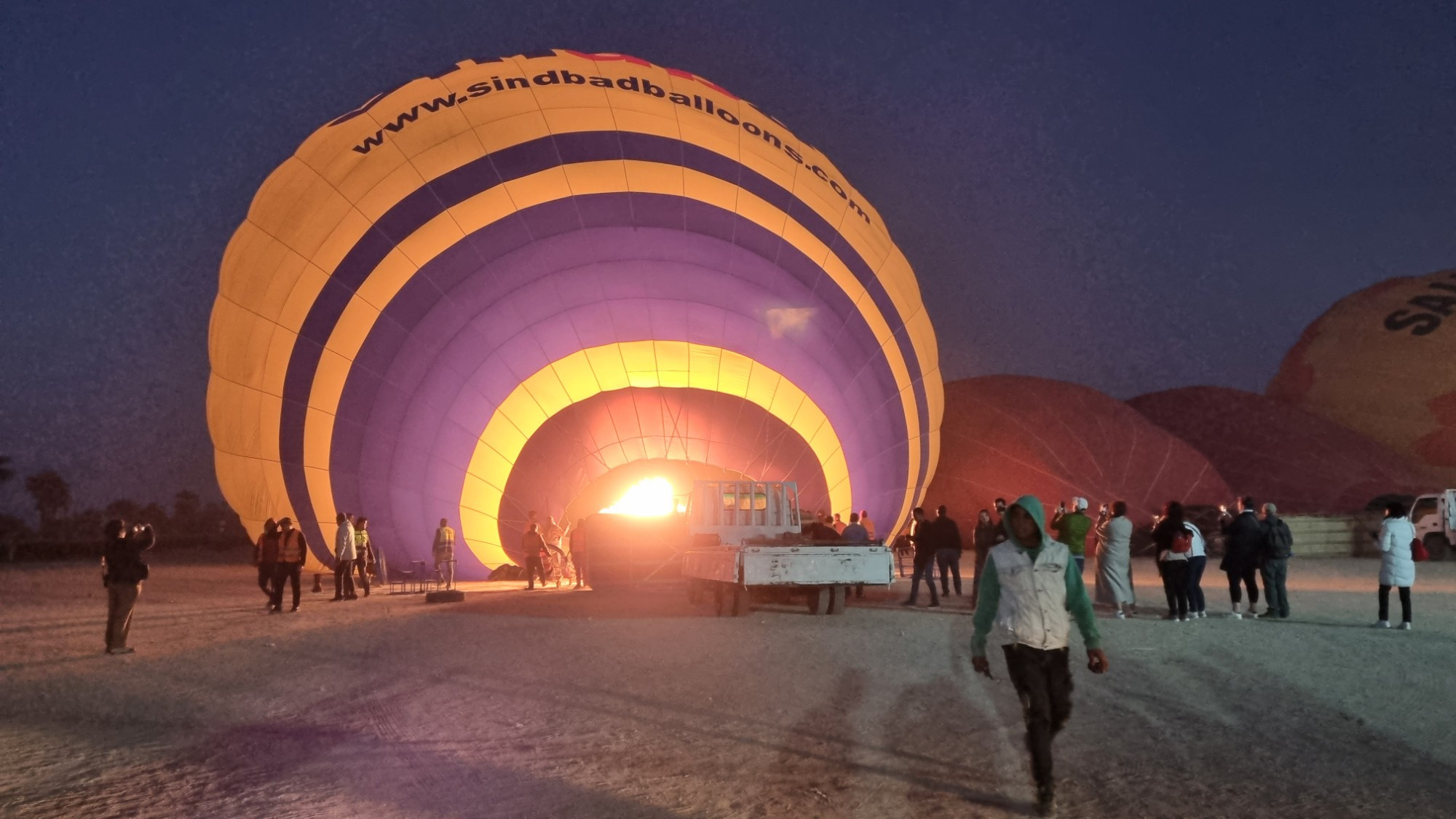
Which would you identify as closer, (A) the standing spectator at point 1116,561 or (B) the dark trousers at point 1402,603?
(B) the dark trousers at point 1402,603

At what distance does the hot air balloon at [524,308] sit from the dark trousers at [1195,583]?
22.9 ft

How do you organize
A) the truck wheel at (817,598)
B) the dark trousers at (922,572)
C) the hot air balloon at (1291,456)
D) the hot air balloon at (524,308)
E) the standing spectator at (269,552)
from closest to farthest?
the truck wheel at (817,598) < the dark trousers at (922,572) < the standing spectator at (269,552) < the hot air balloon at (524,308) < the hot air balloon at (1291,456)

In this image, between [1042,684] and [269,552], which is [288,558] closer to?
[269,552]

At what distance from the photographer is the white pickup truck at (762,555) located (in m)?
12.2

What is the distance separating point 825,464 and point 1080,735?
11925mm

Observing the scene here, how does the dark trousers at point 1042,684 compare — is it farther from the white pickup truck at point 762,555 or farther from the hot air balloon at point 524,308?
the hot air balloon at point 524,308

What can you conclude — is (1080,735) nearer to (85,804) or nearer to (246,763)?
(246,763)

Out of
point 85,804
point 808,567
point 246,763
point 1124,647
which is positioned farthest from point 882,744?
point 808,567

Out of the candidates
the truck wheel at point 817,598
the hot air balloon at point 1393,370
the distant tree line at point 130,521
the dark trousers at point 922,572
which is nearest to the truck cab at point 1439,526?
the hot air balloon at point 1393,370

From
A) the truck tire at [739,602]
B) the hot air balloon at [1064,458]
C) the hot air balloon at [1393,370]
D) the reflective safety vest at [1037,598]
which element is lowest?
the truck tire at [739,602]

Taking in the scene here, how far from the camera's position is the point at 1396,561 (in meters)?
10.6

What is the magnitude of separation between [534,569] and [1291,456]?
2958cm

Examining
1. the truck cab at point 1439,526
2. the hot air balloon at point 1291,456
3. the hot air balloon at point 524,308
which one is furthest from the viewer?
the hot air balloon at point 1291,456

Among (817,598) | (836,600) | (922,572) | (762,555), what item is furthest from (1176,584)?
(762,555)
